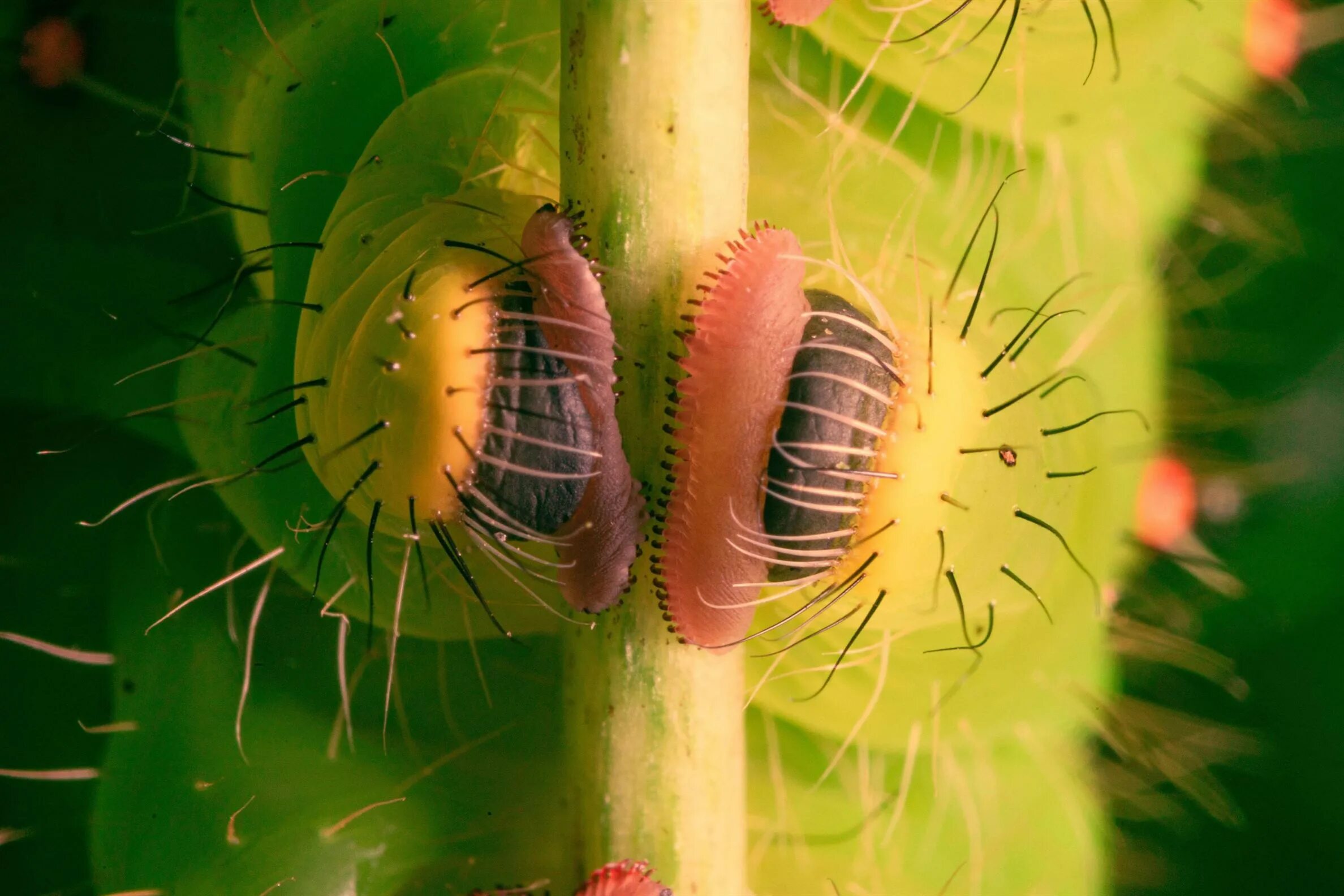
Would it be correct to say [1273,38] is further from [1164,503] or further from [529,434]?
[529,434]

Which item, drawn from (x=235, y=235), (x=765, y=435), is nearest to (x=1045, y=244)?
(x=765, y=435)

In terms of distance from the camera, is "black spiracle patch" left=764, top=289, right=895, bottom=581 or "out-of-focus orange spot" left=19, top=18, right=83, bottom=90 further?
"out-of-focus orange spot" left=19, top=18, right=83, bottom=90

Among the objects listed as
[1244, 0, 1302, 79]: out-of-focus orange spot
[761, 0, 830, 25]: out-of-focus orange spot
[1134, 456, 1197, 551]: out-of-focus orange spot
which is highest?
[1244, 0, 1302, 79]: out-of-focus orange spot

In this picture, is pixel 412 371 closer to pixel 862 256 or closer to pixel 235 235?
pixel 235 235

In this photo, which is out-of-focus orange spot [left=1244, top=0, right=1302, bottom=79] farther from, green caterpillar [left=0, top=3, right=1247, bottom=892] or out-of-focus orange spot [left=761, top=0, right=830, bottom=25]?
out-of-focus orange spot [left=761, top=0, right=830, bottom=25]

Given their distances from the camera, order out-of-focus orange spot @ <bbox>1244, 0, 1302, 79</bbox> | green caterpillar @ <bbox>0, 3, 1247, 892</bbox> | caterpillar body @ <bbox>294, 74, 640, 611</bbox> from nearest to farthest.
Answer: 1. caterpillar body @ <bbox>294, 74, 640, 611</bbox>
2. green caterpillar @ <bbox>0, 3, 1247, 892</bbox>
3. out-of-focus orange spot @ <bbox>1244, 0, 1302, 79</bbox>

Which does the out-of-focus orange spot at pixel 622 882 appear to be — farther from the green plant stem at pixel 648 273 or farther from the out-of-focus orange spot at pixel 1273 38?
the out-of-focus orange spot at pixel 1273 38

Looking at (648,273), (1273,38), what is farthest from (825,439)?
(1273,38)

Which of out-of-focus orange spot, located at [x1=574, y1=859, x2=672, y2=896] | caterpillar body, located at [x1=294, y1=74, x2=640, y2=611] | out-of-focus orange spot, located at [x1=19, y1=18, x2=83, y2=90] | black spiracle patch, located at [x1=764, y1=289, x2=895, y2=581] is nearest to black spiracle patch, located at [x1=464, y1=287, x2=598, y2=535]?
caterpillar body, located at [x1=294, y1=74, x2=640, y2=611]

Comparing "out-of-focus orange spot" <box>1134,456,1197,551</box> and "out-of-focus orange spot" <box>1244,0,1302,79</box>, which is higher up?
"out-of-focus orange spot" <box>1244,0,1302,79</box>
